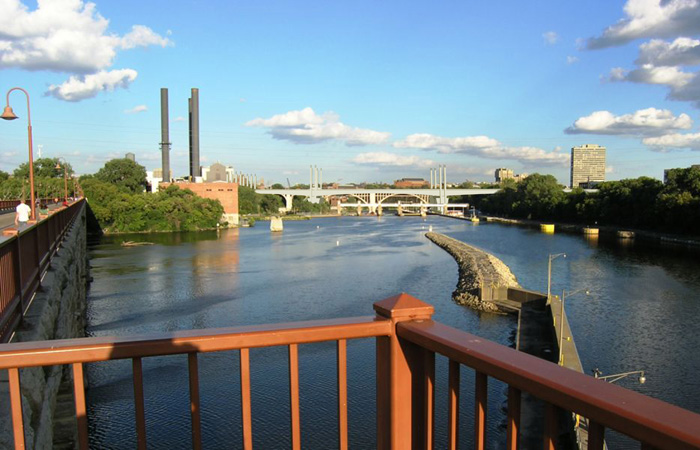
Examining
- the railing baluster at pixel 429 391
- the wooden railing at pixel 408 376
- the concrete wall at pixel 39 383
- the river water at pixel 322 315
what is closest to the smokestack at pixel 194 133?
the river water at pixel 322 315

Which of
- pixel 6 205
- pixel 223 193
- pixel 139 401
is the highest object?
pixel 223 193

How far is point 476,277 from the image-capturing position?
28.0 m

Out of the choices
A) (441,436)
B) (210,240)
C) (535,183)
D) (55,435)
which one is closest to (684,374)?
(441,436)

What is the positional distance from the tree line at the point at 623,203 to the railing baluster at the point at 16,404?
55.3 m

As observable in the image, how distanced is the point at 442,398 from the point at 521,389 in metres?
12.3

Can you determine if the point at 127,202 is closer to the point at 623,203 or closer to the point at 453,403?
the point at 623,203

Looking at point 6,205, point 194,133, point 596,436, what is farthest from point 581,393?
point 194,133

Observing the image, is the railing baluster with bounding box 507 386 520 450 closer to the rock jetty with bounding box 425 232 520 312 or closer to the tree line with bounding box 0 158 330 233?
the rock jetty with bounding box 425 232 520 312

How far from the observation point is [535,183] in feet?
293

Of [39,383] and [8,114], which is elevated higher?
[8,114]

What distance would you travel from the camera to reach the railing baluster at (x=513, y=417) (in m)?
1.49

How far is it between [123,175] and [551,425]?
89.9 metres

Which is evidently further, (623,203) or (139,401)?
(623,203)

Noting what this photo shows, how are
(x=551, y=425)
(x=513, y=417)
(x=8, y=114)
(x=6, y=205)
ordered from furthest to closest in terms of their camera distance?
(x=6, y=205) → (x=8, y=114) → (x=513, y=417) → (x=551, y=425)
